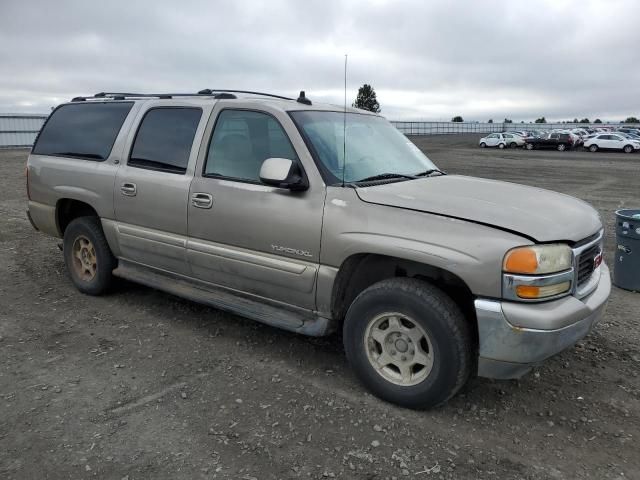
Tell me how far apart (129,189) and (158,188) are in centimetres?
39

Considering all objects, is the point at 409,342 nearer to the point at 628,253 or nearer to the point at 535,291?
the point at 535,291

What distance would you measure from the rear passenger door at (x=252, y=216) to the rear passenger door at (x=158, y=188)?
0.16 metres

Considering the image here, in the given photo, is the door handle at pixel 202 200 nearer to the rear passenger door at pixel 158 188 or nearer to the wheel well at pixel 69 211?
the rear passenger door at pixel 158 188

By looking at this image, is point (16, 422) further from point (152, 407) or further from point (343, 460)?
point (343, 460)

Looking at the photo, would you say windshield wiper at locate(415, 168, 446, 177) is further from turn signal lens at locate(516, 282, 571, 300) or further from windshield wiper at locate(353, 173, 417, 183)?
turn signal lens at locate(516, 282, 571, 300)

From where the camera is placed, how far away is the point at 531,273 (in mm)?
2936

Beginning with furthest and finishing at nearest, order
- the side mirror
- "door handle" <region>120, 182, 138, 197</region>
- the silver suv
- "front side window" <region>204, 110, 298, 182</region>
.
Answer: "door handle" <region>120, 182, 138, 197</region> → "front side window" <region>204, 110, 298, 182</region> → the side mirror → the silver suv

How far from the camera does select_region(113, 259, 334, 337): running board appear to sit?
12.4 feet

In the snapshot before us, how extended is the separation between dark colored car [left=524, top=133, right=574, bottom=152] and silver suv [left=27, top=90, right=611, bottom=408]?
4191 cm

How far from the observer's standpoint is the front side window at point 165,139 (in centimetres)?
442

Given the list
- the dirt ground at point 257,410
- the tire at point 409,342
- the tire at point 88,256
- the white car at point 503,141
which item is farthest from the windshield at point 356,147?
the white car at point 503,141

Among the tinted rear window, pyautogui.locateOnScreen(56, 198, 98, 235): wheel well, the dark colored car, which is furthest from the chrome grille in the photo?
the dark colored car

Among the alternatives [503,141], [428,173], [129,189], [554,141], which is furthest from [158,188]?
[503,141]

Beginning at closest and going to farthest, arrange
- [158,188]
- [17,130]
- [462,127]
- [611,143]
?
[158,188] → [17,130] → [611,143] → [462,127]
